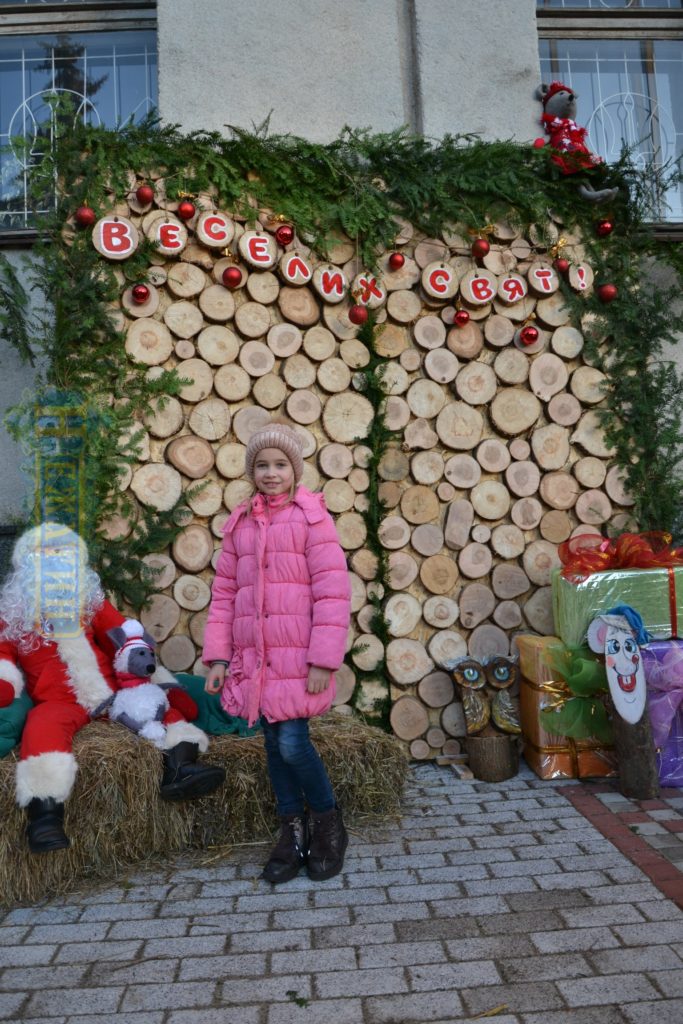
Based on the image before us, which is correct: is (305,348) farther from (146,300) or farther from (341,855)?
(341,855)

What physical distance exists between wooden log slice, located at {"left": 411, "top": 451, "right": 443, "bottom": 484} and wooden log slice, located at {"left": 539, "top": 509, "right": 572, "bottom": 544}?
68cm

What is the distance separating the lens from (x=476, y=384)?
4746mm

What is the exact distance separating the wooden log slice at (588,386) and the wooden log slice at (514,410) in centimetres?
24

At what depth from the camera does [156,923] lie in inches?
113

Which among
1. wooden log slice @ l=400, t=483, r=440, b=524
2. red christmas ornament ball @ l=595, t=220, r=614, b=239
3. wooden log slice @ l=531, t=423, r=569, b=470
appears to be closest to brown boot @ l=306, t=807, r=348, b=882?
wooden log slice @ l=400, t=483, r=440, b=524

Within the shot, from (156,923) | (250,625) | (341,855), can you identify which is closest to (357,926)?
(341,855)

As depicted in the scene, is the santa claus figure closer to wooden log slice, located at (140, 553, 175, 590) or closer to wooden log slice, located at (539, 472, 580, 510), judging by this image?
wooden log slice, located at (140, 553, 175, 590)

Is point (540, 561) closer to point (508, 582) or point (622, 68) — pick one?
point (508, 582)

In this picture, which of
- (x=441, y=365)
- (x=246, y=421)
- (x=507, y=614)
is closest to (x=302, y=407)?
(x=246, y=421)

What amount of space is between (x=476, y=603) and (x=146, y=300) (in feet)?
8.01

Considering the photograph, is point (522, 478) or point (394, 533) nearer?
point (394, 533)

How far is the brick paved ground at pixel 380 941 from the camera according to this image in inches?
90.7

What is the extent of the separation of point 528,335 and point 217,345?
1769 mm

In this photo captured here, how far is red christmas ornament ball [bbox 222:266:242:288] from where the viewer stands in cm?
441
